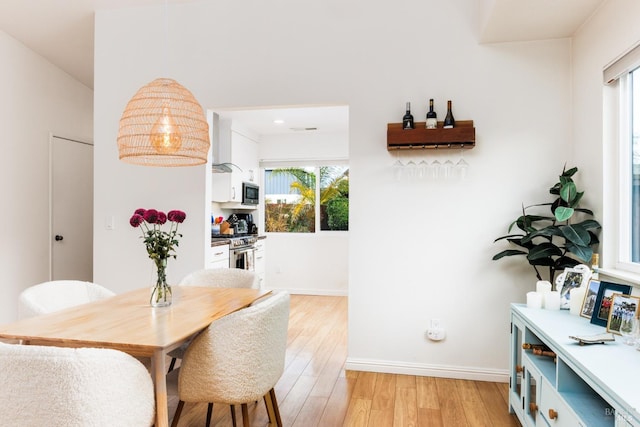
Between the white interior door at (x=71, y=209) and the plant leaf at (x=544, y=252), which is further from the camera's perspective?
the white interior door at (x=71, y=209)

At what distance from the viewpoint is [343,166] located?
6219 millimetres

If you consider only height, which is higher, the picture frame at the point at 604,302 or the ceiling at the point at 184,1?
the ceiling at the point at 184,1

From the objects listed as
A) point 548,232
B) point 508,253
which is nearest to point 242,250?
point 508,253

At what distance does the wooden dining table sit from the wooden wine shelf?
1.52 meters

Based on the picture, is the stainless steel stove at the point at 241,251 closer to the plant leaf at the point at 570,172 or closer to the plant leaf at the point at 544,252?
the plant leaf at the point at 544,252

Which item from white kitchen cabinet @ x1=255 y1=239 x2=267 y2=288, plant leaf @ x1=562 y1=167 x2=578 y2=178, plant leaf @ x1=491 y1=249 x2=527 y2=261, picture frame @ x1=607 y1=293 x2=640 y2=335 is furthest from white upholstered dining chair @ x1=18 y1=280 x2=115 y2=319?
white kitchen cabinet @ x1=255 y1=239 x2=267 y2=288

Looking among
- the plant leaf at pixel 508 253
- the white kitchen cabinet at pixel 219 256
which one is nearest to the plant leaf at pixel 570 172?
the plant leaf at pixel 508 253

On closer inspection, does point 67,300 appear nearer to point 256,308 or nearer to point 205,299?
point 205,299

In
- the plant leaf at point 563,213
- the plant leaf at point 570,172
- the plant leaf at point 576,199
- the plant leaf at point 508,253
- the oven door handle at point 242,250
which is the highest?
the plant leaf at point 570,172

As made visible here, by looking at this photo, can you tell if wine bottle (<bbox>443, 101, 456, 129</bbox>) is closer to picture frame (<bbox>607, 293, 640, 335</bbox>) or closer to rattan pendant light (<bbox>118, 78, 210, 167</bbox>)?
picture frame (<bbox>607, 293, 640, 335</bbox>)

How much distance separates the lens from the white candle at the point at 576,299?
2090 mm

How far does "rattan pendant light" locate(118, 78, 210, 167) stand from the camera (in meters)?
2.06

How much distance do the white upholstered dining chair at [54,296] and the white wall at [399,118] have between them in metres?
1.02

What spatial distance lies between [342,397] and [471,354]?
1.01m
